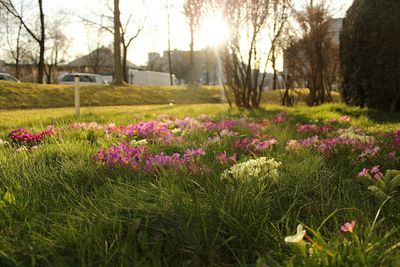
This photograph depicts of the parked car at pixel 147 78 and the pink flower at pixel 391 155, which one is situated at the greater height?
the parked car at pixel 147 78

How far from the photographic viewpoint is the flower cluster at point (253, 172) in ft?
7.60

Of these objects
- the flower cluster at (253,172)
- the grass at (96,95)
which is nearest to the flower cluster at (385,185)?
the flower cluster at (253,172)

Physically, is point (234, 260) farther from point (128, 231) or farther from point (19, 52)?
point (19, 52)

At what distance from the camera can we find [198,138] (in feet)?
14.0

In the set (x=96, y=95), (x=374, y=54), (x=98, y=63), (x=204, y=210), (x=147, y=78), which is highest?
(x=98, y=63)

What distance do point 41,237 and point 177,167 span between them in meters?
1.12

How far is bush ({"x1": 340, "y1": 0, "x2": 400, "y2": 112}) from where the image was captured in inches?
287

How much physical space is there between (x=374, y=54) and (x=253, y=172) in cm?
634

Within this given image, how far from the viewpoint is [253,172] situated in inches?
93.5

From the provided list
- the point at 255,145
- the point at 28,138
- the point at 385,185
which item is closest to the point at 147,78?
the point at 28,138

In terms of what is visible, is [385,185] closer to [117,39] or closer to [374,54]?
[374,54]

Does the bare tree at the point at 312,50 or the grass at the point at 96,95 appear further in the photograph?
the grass at the point at 96,95

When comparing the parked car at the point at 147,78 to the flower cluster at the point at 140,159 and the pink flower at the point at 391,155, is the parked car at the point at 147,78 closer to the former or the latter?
the flower cluster at the point at 140,159

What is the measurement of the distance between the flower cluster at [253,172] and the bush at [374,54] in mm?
5830
